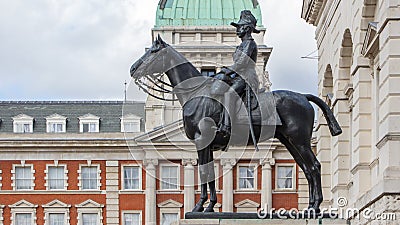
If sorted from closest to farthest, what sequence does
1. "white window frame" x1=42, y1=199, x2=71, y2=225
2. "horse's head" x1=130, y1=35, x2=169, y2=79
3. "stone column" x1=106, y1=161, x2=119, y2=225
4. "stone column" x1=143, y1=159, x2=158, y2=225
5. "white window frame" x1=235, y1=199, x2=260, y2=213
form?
1. "horse's head" x1=130, y1=35, x2=169, y2=79
2. "stone column" x1=143, y1=159, x2=158, y2=225
3. "white window frame" x1=235, y1=199, x2=260, y2=213
4. "white window frame" x1=42, y1=199, x2=71, y2=225
5. "stone column" x1=106, y1=161, x2=119, y2=225

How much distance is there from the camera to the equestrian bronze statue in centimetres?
2125

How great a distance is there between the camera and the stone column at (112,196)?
7125 centimetres

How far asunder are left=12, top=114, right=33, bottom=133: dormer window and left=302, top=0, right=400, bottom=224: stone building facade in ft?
120

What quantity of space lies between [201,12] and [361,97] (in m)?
46.6

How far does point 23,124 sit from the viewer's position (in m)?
76.3

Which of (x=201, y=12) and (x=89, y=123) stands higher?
(x=201, y=12)

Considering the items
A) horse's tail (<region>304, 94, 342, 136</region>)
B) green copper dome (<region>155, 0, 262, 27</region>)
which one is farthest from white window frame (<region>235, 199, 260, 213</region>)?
horse's tail (<region>304, 94, 342, 136</region>)

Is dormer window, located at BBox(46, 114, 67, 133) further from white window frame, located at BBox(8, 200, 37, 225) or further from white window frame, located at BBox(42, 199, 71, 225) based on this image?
white window frame, located at BBox(8, 200, 37, 225)

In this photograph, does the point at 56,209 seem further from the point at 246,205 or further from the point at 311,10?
the point at 311,10

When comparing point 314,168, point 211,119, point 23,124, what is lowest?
point 314,168

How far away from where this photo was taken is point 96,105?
78.2 metres

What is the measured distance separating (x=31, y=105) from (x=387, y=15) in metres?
55.0
